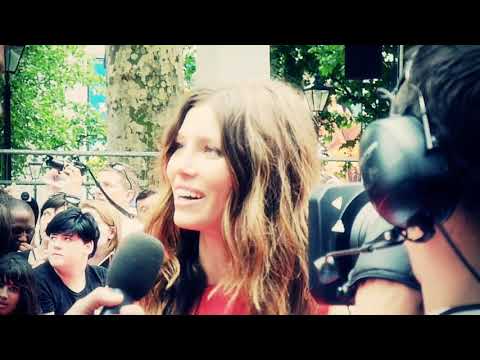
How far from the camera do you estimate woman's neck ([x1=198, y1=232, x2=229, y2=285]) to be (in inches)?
117

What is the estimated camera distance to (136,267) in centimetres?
279

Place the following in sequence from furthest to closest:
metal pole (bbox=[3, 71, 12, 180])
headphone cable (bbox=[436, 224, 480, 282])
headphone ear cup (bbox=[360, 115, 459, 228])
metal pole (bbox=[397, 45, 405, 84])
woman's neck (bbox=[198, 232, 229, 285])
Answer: metal pole (bbox=[3, 71, 12, 180]) < woman's neck (bbox=[198, 232, 229, 285]) < metal pole (bbox=[397, 45, 405, 84]) < headphone cable (bbox=[436, 224, 480, 282]) < headphone ear cup (bbox=[360, 115, 459, 228])

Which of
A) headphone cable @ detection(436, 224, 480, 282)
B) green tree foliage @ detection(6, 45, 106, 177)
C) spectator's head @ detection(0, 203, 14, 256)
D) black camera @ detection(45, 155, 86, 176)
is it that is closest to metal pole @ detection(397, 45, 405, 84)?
headphone cable @ detection(436, 224, 480, 282)

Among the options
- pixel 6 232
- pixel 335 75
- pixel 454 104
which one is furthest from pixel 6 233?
pixel 454 104

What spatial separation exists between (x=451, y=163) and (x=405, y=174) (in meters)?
0.20

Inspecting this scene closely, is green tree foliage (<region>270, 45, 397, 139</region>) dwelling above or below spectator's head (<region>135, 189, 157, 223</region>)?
above

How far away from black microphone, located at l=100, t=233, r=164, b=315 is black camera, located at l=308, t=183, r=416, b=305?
623 millimetres

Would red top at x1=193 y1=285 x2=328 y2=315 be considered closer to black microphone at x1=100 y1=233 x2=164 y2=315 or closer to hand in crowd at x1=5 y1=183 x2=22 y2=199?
black microphone at x1=100 y1=233 x2=164 y2=315

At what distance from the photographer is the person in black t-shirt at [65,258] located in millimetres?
3039

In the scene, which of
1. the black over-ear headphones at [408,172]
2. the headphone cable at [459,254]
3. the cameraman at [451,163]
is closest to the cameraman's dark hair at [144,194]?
the black over-ear headphones at [408,172]
